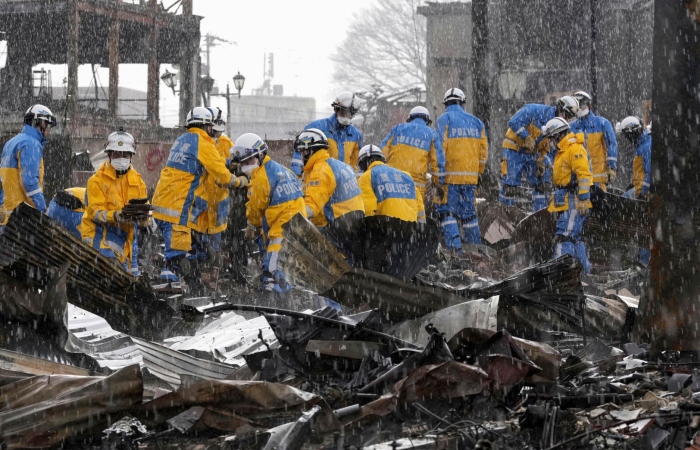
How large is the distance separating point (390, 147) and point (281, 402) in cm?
771

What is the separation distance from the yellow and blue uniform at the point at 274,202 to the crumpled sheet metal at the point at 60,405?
4.30 meters

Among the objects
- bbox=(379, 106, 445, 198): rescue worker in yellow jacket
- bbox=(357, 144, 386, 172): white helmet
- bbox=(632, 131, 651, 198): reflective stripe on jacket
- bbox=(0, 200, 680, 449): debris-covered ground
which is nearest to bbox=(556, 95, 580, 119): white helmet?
bbox=(632, 131, 651, 198): reflective stripe on jacket

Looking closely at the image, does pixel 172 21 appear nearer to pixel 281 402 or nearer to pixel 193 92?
pixel 193 92

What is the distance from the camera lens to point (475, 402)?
14.6 feet

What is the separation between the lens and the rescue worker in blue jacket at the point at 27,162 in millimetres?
9945

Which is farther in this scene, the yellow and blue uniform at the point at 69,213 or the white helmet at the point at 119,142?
the yellow and blue uniform at the point at 69,213

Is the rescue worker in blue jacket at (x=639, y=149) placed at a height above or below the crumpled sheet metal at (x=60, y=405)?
above

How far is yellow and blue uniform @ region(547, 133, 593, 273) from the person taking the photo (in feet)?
33.0

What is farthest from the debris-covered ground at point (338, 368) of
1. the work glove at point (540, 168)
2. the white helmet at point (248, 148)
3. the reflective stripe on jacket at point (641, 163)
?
the work glove at point (540, 168)

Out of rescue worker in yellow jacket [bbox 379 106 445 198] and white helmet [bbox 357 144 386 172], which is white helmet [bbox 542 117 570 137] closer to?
rescue worker in yellow jacket [bbox 379 106 445 198]

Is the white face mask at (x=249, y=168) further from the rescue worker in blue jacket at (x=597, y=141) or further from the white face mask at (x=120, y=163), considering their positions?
the rescue worker in blue jacket at (x=597, y=141)

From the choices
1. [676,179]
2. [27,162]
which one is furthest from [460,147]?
[676,179]

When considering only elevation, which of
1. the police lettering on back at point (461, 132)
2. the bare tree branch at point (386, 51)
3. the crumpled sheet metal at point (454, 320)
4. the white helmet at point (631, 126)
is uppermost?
the bare tree branch at point (386, 51)

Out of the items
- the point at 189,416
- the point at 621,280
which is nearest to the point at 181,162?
the point at 621,280
